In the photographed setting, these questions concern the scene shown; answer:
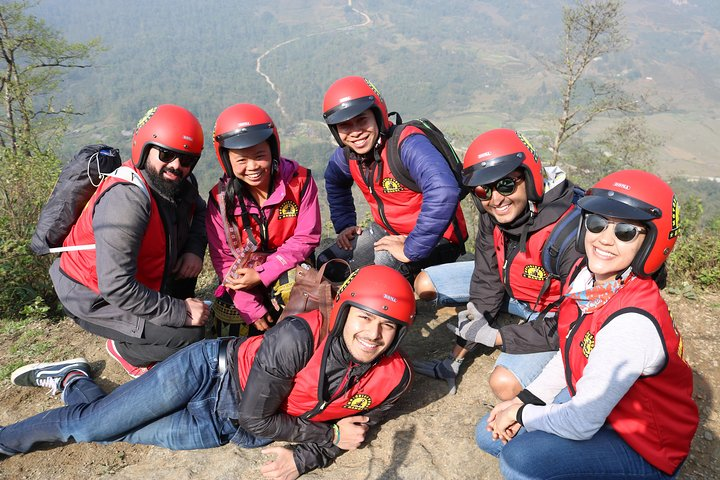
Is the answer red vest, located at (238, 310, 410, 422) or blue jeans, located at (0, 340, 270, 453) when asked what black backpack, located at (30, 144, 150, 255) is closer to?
blue jeans, located at (0, 340, 270, 453)

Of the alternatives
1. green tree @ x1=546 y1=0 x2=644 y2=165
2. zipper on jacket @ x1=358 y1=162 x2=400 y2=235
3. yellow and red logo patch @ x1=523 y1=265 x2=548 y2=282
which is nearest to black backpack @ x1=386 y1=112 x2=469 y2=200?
zipper on jacket @ x1=358 y1=162 x2=400 y2=235

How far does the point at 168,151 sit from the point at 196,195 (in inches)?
33.5

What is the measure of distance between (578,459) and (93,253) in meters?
4.17

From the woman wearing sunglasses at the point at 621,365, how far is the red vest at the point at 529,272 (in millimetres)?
813

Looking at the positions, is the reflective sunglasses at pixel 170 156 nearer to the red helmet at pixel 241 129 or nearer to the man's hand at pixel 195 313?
the red helmet at pixel 241 129

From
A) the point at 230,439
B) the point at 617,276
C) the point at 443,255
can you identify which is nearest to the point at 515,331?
the point at 617,276

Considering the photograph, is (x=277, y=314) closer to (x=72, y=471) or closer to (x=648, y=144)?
(x=72, y=471)

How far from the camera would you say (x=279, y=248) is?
16.8 feet

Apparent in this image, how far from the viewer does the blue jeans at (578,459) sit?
2881 mm

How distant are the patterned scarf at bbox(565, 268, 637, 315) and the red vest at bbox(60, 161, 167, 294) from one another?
11.4 feet

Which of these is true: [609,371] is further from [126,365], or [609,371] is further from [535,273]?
[126,365]

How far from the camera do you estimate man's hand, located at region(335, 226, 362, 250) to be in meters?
6.16

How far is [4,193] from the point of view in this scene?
7.09 m

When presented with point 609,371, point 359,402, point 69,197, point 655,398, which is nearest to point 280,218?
point 69,197
